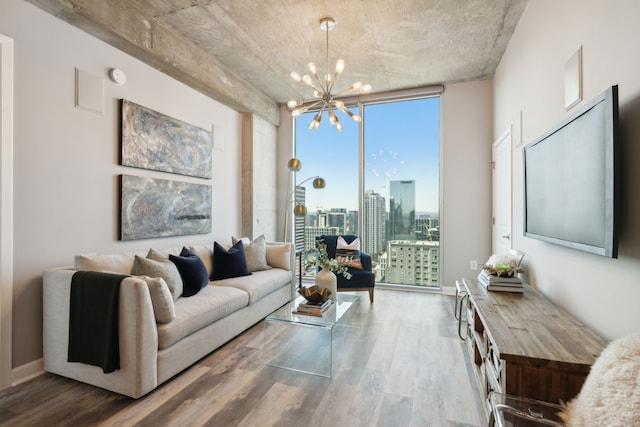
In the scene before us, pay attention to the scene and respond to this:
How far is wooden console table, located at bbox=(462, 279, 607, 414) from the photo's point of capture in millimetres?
1304

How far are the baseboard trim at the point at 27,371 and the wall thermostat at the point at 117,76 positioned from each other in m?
2.39

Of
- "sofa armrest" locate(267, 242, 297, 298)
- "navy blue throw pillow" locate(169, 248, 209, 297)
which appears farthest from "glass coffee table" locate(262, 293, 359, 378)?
"sofa armrest" locate(267, 242, 297, 298)

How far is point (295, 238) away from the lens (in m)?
5.63

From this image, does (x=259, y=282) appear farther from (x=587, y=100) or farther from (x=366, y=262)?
(x=587, y=100)

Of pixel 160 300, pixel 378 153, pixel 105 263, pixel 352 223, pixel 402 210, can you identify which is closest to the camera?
pixel 160 300

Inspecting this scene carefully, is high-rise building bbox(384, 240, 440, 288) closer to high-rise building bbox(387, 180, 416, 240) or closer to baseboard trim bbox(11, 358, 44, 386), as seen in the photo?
high-rise building bbox(387, 180, 416, 240)

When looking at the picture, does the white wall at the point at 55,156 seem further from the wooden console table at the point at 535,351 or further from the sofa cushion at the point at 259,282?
the wooden console table at the point at 535,351

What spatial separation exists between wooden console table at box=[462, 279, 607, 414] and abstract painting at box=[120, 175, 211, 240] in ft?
10.1

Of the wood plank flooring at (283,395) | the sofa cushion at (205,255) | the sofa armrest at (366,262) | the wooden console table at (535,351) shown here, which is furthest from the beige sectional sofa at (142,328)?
the wooden console table at (535,351)

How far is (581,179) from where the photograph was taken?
1623mm

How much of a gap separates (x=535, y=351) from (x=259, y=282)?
8.27ft

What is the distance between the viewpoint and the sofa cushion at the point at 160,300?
6.74 ft

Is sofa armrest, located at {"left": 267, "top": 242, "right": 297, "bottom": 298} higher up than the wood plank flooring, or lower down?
higher up

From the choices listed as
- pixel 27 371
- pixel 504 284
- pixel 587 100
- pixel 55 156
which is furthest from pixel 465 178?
pixel 27 371
